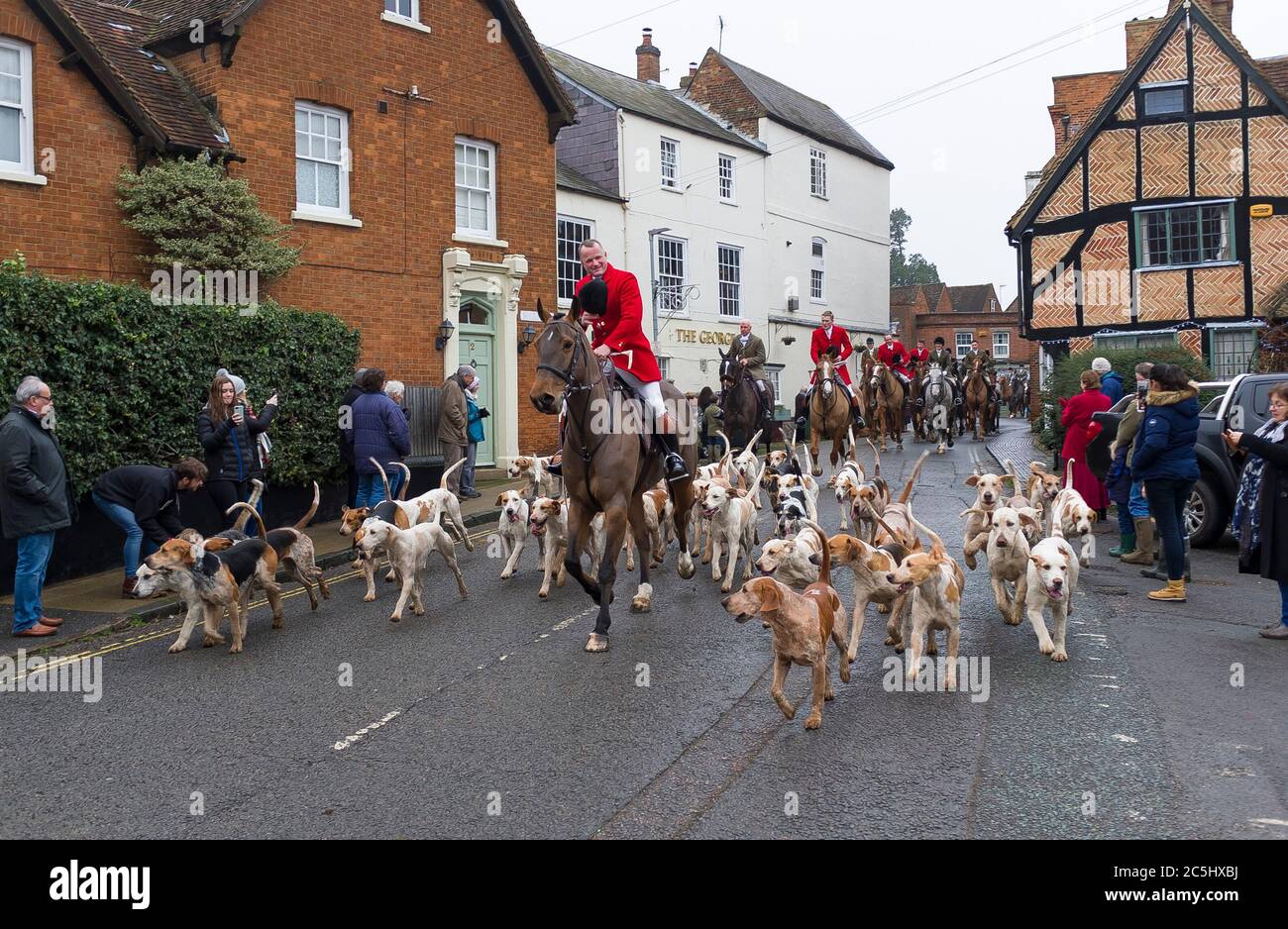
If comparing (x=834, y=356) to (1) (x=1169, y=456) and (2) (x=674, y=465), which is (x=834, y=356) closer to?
(1) (x=1169, y=456)

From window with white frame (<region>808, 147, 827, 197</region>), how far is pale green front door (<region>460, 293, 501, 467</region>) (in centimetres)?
1928

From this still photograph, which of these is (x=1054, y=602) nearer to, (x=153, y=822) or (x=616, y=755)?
(x=616, y=755)

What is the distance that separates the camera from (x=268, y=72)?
16766 mm

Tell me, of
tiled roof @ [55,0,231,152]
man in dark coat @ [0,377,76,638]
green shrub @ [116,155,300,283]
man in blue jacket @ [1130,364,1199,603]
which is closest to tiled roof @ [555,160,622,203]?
tiled roof @ [55,0,231,152]

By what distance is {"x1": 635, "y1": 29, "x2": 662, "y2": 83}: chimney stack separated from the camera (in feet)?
122

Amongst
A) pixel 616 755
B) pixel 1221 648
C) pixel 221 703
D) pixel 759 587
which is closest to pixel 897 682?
pixel 759 587

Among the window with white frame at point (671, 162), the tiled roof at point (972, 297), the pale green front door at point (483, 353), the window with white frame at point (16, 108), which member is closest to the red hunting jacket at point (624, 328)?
the window with white frame at point (16, 108)

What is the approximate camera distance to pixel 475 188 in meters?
20.5

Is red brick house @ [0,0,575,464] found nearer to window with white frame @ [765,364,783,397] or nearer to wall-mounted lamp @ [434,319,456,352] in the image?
wall-mounted lamp @ [434,319,456,352]

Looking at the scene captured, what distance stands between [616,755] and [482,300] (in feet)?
53.8

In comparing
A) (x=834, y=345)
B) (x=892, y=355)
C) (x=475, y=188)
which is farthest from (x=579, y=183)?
(x=834, y=345)

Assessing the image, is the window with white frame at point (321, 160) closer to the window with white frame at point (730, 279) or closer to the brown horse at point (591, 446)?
the brown horse at point (591, 446)

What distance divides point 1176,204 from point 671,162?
13.5 metres

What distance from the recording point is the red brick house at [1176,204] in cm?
2702
